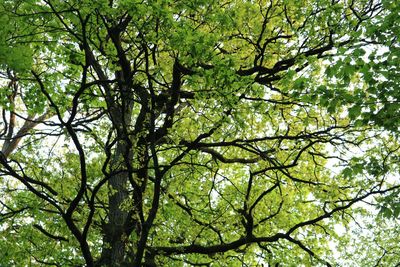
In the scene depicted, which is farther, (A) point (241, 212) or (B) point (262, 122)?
(B) point (262, 122)

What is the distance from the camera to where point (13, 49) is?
8344mm

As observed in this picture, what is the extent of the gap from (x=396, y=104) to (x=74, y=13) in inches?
226

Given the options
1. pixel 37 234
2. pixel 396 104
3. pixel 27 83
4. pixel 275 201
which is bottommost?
pixel 396 104

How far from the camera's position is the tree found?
7941 mm

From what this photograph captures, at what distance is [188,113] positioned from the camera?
460 inches

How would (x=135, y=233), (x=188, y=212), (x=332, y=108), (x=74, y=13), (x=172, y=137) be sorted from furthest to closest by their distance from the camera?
(x=188, y=212) < (x=135, y=233) < (x=172, y=137) < (x=74, y=13) < (x=332, y=108)

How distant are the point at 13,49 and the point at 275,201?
31.4 ft

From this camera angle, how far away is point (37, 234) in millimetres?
13383

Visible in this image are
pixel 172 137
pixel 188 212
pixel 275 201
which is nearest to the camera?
pixel 172 137

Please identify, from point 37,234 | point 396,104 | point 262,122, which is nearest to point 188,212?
point 262,122

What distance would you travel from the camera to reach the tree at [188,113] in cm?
794

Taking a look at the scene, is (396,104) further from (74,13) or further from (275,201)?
(275,201)

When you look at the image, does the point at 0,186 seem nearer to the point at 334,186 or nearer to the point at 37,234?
the point at 37,234

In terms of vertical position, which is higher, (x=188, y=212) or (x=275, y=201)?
(x=275, y=201)
